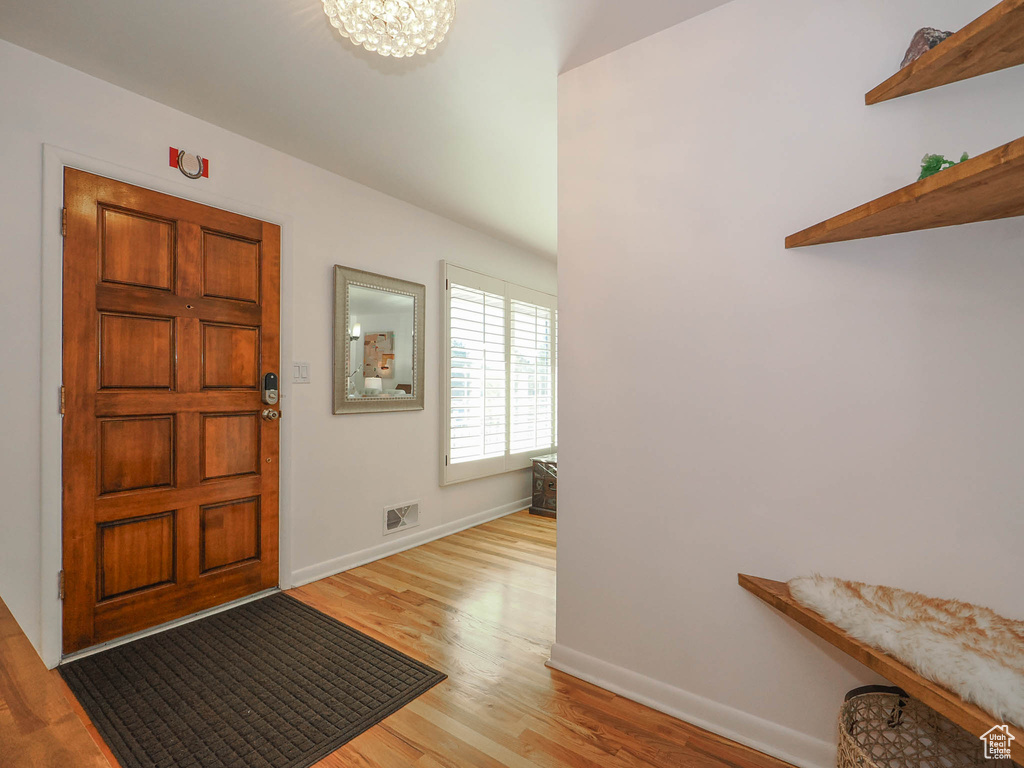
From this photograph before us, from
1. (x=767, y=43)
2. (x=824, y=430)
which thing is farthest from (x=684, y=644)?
(x=767, y=43)

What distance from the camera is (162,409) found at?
226 centimetres

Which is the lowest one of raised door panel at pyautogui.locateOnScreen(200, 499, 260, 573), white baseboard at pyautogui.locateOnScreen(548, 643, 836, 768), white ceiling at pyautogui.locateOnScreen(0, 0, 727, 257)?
white baseboard at pyautogui.locateOnScreen(548, 643, 836, 768)

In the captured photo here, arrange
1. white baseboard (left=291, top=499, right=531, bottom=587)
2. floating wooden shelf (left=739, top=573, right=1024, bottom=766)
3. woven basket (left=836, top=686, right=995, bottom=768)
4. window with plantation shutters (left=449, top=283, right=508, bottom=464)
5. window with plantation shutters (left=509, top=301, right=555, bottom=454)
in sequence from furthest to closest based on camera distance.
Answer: window with plantation shutters (left=509, top=301, right=555, bottom=454)
window with plantation shutters (left=449, top=283, right=508, bottom=464)
white baseboard (left=291, top=499, right=531, bottom=587)
woven basket (left=836, top=686, right=995, bottom=768)
floating wooden shelf (left=739, top=573, right=1024, bottom=766)

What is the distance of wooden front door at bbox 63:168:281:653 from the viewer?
2031 millimetres

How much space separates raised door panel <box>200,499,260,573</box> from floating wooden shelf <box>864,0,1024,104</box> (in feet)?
10.3

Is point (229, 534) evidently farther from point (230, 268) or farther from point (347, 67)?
point (347, 67)

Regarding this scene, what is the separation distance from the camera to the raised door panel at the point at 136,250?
2.11 meters

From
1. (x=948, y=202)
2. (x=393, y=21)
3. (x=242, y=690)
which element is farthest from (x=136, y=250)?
(x=948, y=202)

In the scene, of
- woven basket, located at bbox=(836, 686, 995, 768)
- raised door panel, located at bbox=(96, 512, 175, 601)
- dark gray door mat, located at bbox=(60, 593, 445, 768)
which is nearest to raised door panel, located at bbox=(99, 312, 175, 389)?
raised door panel, located at bbox=(96, 512, 175, 601)

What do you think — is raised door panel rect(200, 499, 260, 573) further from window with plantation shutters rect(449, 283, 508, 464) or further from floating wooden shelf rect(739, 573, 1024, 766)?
floating wooden shelf rect(739, 573, 1024, 766)

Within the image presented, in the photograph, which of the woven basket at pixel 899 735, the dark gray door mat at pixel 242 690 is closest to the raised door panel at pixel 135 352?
the dark gray door mat at pixel 242 690

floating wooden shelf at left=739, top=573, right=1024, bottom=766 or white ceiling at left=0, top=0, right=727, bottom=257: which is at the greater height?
white ceiling at left=0, top=0, right=727, bottom=257

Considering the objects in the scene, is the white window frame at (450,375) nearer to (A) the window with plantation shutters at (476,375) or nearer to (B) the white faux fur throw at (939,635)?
(A) the window with plantation shutters at (476,375)

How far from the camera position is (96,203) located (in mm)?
2074
